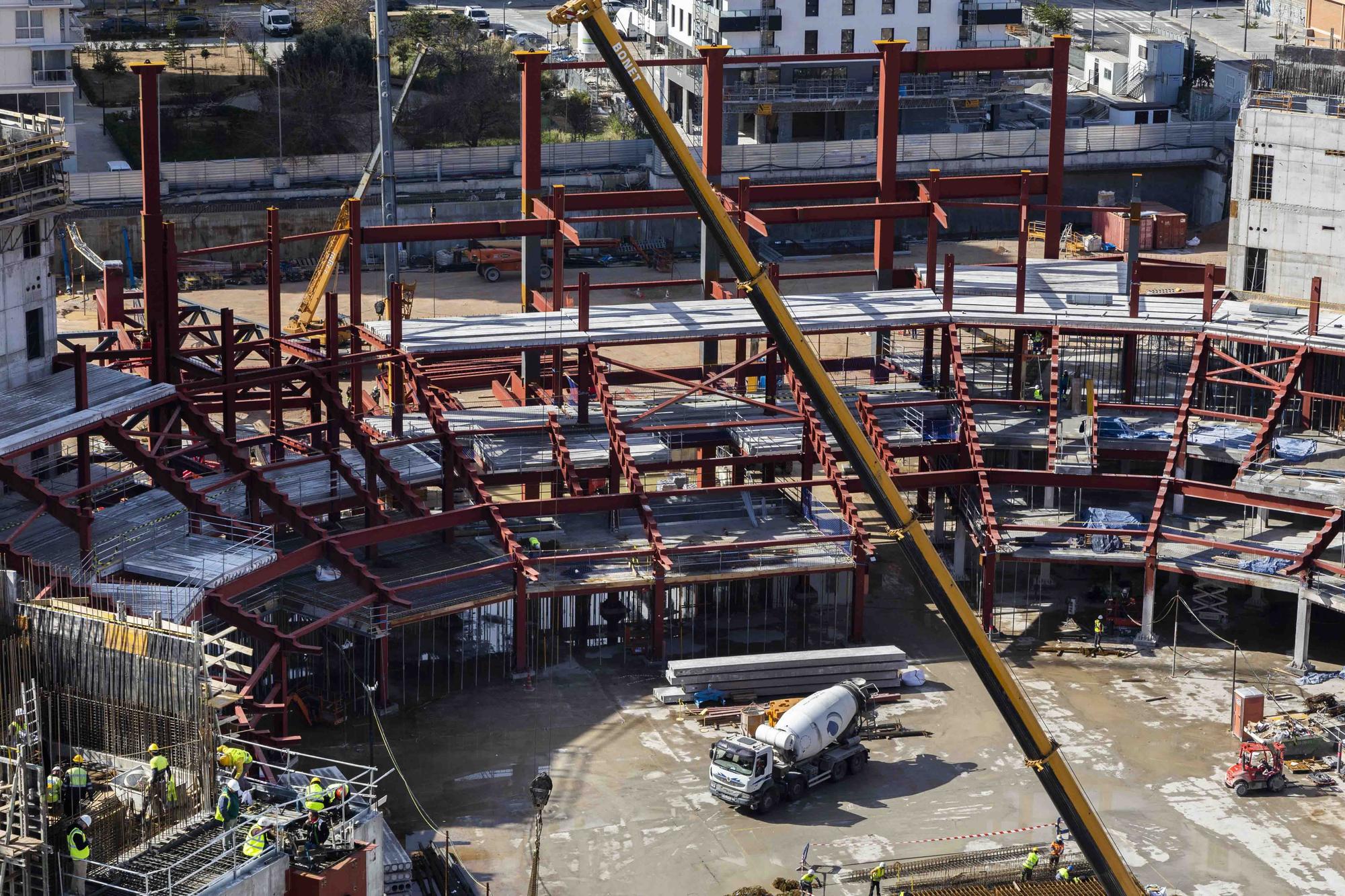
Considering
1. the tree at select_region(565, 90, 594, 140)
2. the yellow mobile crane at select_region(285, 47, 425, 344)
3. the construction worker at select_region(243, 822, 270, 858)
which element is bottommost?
the construction worker at select_region(243, 822, 270, 858)

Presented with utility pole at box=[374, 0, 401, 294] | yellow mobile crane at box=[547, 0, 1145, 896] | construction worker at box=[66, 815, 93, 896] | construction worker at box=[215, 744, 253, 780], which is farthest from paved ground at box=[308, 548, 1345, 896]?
utility pole at box=[374, 0, 401, 294]

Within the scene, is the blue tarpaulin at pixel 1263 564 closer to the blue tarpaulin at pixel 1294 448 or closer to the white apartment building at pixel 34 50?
the blue tarpaulin at pixel 1294 448

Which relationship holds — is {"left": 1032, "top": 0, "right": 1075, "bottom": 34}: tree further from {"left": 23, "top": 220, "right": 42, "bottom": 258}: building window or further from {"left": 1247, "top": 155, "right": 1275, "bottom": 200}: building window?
{"left": 23, "top": 220, "right": 42, "bottom": 258}: building window

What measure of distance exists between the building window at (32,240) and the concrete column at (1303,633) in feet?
120

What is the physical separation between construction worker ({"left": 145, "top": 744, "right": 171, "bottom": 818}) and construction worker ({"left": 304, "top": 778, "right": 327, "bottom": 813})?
8.19 ft

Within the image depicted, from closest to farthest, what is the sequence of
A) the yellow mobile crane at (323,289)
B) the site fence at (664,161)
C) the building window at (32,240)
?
the building window at (32,240), the yellow mobile crane at (323,289), the site fence at (664,161)

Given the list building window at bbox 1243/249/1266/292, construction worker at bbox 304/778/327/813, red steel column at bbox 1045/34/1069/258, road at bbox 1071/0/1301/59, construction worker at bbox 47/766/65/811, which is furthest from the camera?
road at bbox 1071/0/1301/59

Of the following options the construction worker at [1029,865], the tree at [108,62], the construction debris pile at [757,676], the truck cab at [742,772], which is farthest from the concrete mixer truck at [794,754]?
the tree at [108,62]

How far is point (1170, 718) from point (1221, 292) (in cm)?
2417

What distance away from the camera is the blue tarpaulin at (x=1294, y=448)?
228 feet

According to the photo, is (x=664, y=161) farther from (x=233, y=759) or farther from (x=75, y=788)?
(x=75, y=788)

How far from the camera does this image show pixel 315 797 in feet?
133

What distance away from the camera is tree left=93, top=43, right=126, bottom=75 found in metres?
126

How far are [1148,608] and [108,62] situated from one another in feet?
261
